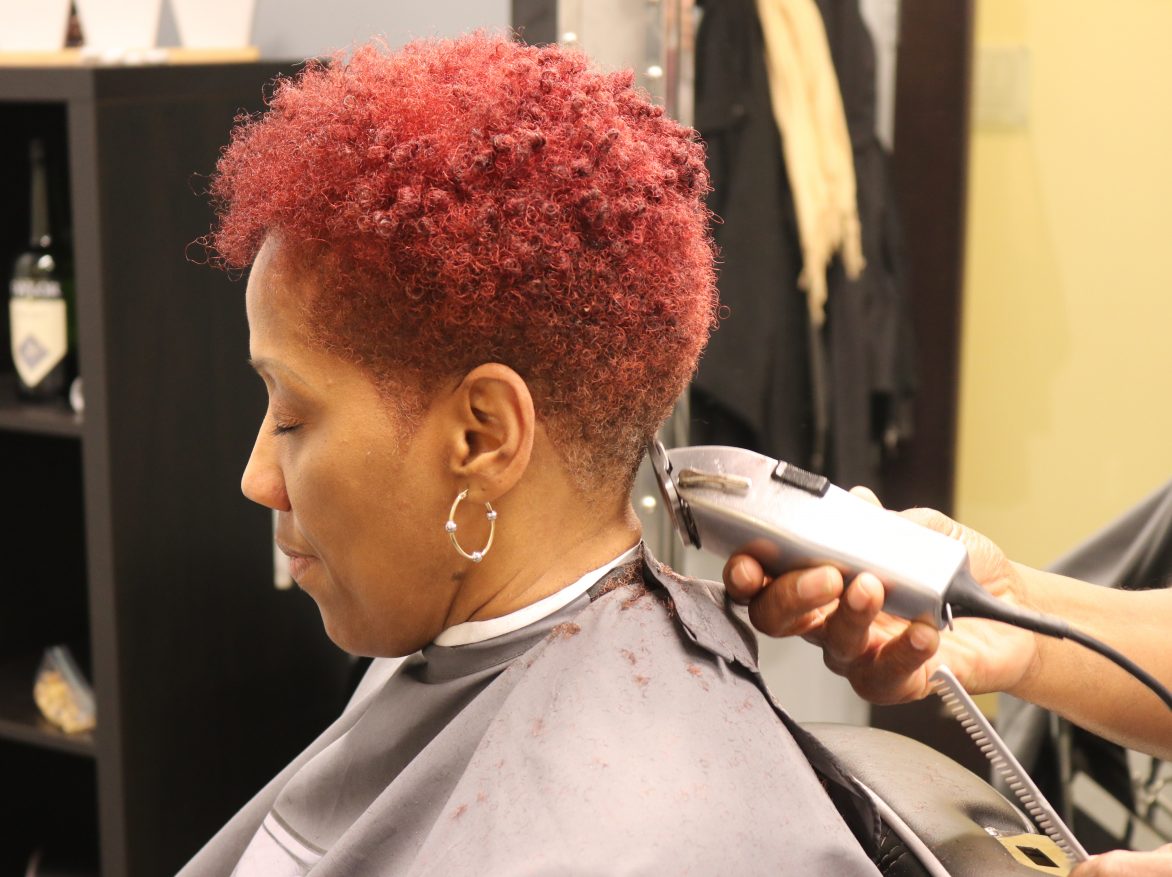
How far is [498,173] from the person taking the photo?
84cm

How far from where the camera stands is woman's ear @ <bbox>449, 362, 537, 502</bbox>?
2.84 feet

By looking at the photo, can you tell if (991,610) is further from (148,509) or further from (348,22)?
(348,22)

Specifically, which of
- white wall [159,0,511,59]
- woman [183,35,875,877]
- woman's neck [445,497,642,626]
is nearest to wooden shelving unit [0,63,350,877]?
white wall [159,0,511,59]

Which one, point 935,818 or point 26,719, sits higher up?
point 935,818

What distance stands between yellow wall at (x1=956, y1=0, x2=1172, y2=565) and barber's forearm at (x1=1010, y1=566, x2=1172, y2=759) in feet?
2.87

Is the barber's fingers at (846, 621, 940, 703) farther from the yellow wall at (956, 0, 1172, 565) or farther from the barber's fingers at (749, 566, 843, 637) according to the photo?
the yellow wall at (956, 0, 1172, 565)

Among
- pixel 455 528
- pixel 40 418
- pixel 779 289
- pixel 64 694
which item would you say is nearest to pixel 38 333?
pixel 40 418

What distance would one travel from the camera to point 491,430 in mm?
879

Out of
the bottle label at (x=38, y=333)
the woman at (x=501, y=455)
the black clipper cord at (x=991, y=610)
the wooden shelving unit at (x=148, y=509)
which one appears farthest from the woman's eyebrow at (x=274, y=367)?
the bottle label at (x=38, y=333)

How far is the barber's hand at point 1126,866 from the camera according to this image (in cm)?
86

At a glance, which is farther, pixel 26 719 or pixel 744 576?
pixel 26 719

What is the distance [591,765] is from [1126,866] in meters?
0.36

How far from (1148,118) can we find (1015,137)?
0.18 meters

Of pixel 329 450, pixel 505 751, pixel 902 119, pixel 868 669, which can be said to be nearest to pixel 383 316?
pixel 329 450
